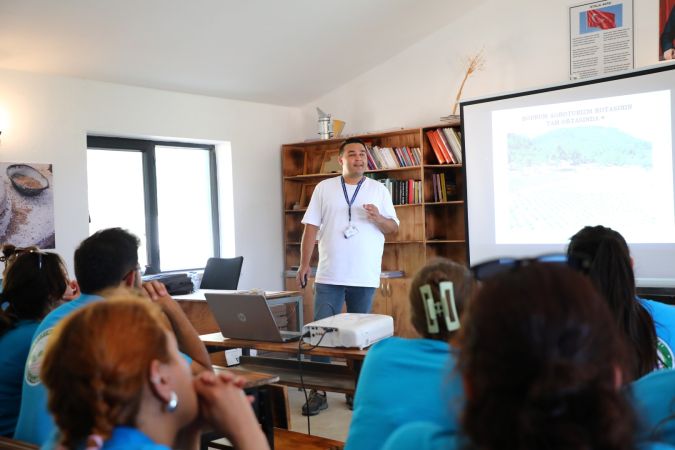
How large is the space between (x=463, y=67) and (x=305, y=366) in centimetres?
355

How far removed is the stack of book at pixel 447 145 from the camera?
5445 mm

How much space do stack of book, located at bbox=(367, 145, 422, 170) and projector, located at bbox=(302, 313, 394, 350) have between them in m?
3.14

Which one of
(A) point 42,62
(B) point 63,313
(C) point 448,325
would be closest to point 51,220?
(A) point 42,62

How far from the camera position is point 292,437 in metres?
2.46

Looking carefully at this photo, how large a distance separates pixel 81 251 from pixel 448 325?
3.74 feet

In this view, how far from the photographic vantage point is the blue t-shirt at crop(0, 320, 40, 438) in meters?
1.85

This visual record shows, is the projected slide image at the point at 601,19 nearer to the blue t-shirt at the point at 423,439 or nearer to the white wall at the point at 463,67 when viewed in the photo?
the white wall at the point at 463,67

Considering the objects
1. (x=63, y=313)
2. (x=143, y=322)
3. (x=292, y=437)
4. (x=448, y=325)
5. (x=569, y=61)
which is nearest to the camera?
(x=143, y=322)

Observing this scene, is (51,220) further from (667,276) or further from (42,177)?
(667,276)

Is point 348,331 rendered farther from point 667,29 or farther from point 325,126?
point 325,126

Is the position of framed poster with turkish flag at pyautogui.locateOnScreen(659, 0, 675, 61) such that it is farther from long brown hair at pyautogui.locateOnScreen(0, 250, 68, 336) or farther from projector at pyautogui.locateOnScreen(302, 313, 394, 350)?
long brown hair at pyautogui.locateOnScreen(0, 250, 68, 336)

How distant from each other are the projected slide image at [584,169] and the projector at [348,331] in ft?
8.23

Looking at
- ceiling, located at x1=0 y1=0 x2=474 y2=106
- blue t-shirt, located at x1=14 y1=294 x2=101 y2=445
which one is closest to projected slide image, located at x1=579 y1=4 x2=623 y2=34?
ceiling, located at x1=0 y1=0 x2=474 y2=106

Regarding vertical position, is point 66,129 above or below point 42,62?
below
